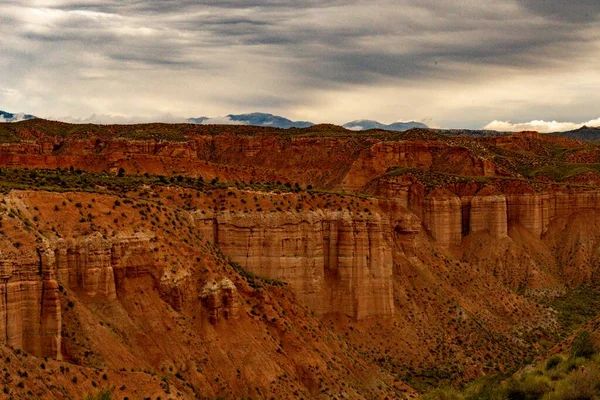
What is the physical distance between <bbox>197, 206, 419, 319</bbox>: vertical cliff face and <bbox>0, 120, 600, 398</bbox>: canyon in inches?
4.5

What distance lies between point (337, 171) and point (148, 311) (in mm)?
80485

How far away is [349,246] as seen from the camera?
5603 centimetres

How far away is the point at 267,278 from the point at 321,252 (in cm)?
537

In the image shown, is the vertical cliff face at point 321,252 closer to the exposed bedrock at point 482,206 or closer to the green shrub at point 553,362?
the green shrub at point 553,362

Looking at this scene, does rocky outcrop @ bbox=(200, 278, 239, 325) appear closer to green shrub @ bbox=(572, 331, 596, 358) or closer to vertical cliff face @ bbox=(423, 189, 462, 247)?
green shrub @ bbox=(572, 331, 596, 358)

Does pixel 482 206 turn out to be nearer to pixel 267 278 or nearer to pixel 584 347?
pixel 267 278

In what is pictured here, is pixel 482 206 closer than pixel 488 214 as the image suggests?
Yes

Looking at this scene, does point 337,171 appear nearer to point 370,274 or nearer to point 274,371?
point 370,274

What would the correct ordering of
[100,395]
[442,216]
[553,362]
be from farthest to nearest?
[442,216]
[553,362]
[100,395]

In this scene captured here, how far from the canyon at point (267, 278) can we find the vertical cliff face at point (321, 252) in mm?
115

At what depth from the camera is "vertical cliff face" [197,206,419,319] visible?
51250 millimetres

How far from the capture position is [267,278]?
51.2m

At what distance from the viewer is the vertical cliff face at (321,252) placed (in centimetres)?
5125

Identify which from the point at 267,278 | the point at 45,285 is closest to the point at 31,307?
the point at 45,285
